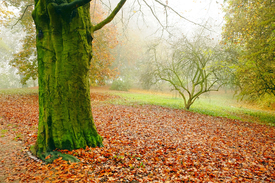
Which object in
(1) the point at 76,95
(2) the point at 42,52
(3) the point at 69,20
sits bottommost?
(1) the point at 76,95

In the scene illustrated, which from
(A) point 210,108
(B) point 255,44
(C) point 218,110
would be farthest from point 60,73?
(A) point 210,108

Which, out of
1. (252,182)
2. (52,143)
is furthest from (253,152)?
(52,143)

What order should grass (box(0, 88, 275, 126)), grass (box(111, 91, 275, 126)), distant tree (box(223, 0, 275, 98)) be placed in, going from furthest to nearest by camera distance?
grass (box(0, 88, 275, 126)) → grass (box(111, 91, 275, 126)) → distant tree (box(223, 0, 275, 98))

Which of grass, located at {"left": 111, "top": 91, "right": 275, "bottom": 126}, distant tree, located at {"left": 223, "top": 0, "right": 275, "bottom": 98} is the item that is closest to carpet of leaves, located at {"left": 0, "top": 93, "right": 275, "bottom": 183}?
distant tree, located at {"left": 223, "top": 0, "right": 275, "bottom": 98}

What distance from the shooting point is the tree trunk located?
375 centimetres

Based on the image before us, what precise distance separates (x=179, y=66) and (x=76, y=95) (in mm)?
9287

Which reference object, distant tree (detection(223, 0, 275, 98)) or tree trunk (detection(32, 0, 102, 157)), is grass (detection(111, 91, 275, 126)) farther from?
tree trunk (detection(32, 0, 102, 157))

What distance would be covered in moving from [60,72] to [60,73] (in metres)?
0.02

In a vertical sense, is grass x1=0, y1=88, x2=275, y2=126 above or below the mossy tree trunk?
below

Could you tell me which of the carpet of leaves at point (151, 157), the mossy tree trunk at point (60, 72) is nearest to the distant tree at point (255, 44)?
the carpet of leaves at point (151, 157)

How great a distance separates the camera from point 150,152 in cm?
436

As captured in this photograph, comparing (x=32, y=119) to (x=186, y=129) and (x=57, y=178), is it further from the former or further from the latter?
(x=186, y=129)

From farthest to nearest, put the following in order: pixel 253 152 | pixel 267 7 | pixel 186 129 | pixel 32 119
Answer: pixel 267 7
pixel 32 119
pixel 186 129
pixel 253 152

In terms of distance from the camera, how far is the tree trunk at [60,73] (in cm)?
375
